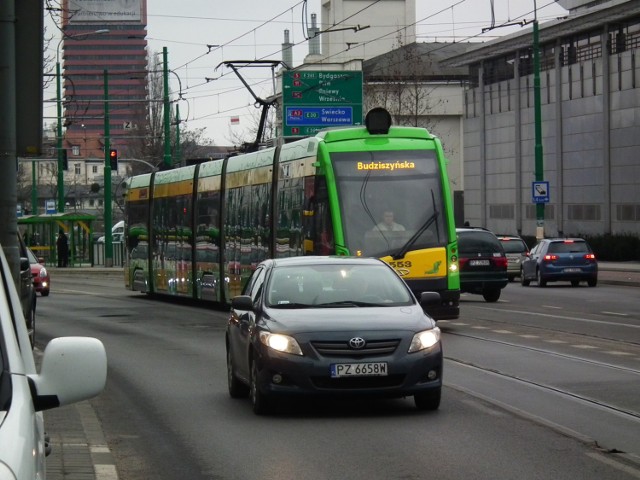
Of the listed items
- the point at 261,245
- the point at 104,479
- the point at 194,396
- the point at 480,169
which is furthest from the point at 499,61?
the point at 104,479

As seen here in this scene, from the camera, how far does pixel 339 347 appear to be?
1193 centimetres

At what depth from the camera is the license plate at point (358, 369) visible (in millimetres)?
11898

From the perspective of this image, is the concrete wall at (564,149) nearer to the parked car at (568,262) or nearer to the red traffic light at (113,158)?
the parked car at (568,262)

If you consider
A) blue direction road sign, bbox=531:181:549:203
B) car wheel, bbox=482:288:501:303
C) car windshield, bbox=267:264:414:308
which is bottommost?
car wheel, bbox=482:288:501:303

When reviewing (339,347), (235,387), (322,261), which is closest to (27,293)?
(235,387)

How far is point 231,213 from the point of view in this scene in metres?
29.5

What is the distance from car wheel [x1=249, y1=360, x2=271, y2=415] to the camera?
1223cm

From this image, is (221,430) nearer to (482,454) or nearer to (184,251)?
(482,454)

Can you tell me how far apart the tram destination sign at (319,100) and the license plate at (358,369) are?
121 ft

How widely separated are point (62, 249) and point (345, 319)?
52.0 metres

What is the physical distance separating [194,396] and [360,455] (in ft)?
14.6

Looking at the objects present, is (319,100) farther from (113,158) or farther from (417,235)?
(417,235)

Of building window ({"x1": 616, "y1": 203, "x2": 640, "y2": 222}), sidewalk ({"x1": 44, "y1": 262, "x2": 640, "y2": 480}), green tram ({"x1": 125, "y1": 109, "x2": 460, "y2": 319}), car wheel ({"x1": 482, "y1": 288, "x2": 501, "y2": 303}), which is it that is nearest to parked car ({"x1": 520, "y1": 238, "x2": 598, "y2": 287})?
car wheel ({"x1": 482, "y1": 288, "x2": 501, "y2": 303})

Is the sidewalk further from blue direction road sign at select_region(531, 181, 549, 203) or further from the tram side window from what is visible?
blue direction road sign at select_region(531, 181, 549, 203)
